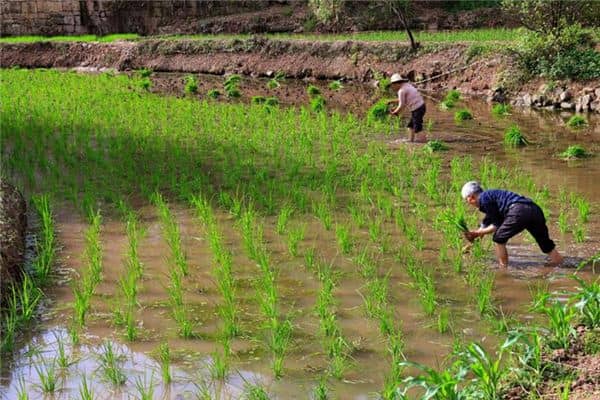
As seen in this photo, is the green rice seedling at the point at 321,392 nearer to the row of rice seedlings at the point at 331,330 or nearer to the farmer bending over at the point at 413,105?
the row of rice seedlings at the point at 331,330

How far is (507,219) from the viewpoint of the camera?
185 inches

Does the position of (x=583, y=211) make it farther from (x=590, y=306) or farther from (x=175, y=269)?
(x=175, y=269)

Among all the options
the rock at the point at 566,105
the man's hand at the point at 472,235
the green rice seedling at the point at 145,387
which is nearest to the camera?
the green rice seedling at the point at 145,387

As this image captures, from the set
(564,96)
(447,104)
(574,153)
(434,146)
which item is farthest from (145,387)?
(564,96)

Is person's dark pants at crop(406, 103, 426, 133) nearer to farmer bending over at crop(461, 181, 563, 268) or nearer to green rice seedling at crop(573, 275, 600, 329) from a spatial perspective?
farmer bending over at crop(461, 181, 563, 268)

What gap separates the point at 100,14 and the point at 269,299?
915 inches

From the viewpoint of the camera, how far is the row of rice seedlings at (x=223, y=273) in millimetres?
4012

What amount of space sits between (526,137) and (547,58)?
4.27m

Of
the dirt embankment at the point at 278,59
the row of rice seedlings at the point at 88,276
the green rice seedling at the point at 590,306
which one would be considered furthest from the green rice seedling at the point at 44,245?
the dirt embankment at the point at 278,59

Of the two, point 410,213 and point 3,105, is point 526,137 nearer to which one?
point 410,213

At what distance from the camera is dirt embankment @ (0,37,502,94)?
15.5 m

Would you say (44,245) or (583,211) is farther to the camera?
(583,211)

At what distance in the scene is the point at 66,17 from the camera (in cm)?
2525

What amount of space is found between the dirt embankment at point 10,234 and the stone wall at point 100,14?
66.2 feet
